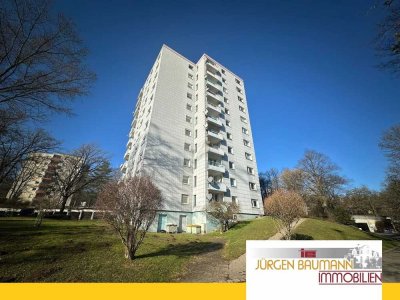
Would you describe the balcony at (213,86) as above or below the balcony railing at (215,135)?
above

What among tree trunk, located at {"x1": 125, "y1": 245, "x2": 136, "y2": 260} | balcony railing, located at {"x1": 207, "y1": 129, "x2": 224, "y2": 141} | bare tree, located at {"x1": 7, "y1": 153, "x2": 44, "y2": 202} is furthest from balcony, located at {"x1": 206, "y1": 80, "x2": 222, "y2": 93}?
tree trunk, located at {"x1": 125, "y1": 245, "x2": 136, "y2": 260}

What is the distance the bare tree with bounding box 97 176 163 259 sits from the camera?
29.8 ft

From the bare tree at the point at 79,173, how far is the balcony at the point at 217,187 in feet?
71.6

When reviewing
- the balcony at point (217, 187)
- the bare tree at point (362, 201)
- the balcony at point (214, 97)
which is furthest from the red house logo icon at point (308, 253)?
the bare tree at point (362, 201)

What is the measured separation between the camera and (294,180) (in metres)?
41.4

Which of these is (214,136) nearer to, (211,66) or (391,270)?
(211,66)

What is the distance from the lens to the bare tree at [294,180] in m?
38.0

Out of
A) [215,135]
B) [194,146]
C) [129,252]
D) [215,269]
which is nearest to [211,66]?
[215,135]

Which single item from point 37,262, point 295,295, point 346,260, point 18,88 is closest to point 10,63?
point 18,88

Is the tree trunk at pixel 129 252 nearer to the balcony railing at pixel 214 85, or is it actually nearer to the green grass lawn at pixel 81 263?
the green grass lawn at pixel 81 263

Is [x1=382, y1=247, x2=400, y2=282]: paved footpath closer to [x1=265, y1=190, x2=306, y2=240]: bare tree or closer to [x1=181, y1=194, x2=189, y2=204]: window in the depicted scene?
[x1=265, y1=190, x2=306, y2=240]: bare tree

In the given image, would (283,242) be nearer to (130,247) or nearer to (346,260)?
(346,260)

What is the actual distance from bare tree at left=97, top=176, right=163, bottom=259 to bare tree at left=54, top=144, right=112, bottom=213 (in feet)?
102

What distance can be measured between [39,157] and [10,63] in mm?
20177
